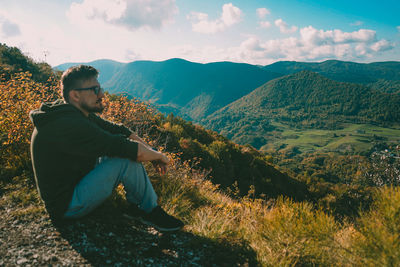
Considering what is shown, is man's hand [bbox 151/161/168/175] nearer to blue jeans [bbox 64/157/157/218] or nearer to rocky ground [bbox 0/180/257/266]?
blue jeans [bbox 64/157/157/218]

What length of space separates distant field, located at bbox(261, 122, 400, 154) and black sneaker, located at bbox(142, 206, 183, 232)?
15423 cm

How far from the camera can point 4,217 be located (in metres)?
2.70

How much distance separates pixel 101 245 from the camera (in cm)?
230

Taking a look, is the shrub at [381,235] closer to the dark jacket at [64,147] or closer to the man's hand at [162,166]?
the man's hand at [162,166]

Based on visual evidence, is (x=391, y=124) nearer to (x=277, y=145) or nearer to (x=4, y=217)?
(x=277, y=145)

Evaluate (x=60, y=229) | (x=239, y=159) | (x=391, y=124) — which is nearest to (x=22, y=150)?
(x=60, y=229)

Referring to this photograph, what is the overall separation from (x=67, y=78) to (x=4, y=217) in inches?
80.0

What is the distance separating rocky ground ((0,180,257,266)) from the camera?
2096mm

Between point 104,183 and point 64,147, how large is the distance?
52 centimetres

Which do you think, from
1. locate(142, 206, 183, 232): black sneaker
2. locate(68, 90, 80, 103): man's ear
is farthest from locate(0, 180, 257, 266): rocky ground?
locate(68, 90, 80, 103): man's ear

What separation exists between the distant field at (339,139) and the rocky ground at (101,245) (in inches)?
6066

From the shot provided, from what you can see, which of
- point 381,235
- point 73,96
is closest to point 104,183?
point 73,96

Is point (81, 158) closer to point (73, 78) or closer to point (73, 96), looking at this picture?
point (73, 96)

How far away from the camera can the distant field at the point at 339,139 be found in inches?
5428
